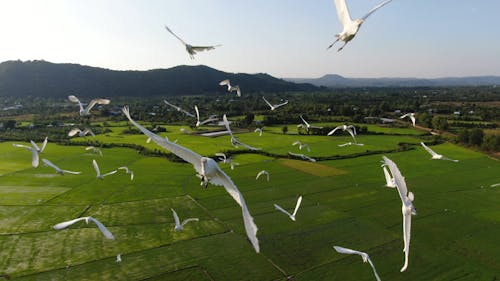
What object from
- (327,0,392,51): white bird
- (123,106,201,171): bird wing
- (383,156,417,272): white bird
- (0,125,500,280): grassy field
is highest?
(327,0,392,51): white bird

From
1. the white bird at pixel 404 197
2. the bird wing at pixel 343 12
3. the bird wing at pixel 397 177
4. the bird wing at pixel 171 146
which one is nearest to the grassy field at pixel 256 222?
the bird wing at pixel 171 146

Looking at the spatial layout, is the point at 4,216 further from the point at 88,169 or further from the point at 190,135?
the point at 190,135

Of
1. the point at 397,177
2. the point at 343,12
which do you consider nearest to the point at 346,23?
the point at 343,12

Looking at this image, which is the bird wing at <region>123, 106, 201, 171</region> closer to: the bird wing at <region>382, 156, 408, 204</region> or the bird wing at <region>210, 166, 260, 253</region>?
the bird wing at <region>210, 166, 260, 253</region>

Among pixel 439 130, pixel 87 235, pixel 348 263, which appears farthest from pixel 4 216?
pixel 439 130

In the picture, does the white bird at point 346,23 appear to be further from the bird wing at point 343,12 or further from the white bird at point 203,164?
the white bird at point 203,164

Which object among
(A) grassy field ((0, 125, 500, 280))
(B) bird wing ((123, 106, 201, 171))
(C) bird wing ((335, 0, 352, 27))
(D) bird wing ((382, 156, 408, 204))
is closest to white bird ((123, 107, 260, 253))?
(B) bird wing ((123, 106, 201, 171))

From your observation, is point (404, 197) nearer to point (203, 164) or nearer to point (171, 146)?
point (203, 164)
